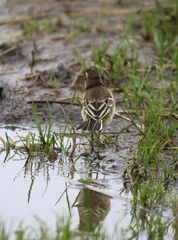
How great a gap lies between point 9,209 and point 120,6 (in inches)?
313

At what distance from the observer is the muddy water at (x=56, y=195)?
6.96m

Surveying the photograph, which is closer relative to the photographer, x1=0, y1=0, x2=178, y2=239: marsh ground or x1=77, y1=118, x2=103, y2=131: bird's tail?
x1=0, y1=0, x2=178, y2=239: marsh ground

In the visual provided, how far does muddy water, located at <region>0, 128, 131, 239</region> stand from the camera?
22.8 ft

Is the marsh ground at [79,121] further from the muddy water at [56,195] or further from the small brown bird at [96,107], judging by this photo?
the small brown bird at [96,107]

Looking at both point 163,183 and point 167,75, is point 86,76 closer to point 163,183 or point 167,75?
point 167,75

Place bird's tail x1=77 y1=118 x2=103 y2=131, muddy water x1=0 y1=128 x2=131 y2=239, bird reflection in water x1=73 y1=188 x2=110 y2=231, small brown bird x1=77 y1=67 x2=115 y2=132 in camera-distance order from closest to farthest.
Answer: bird reflection in water x1=73 y1=188 x2=110 y2=231, muddy water x1=0 y1=128 x2=131 y2=239, bird's tail x1=77 y1=118 x2=103 y2=131, small brown bird x1=77 y1=67 x2=115 y2=132

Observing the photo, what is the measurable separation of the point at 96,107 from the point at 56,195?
1681 mm

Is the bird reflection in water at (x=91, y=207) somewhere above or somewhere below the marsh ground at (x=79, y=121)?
below

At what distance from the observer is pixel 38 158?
28.0 ft

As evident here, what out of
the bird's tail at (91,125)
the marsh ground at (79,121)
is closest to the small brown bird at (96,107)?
the bird's tail at (91,125)

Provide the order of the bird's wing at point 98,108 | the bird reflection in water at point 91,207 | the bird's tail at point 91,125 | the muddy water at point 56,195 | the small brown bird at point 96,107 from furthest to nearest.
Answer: the bird's wing at point 98,108, the small brown bird at point 96,107, the bird's tail at point 91,125, the muddy water at point 56,195, the bird reflection in water at point 91,207

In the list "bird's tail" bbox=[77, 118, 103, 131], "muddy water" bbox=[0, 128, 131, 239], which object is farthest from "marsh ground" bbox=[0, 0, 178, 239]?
"bird's tail" bbox=[77, 118, 103, 131]

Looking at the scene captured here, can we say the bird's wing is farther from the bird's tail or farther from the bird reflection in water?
the bird reflection in water

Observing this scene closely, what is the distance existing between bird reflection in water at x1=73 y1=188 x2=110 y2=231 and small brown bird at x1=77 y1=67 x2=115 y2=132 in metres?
1.11
